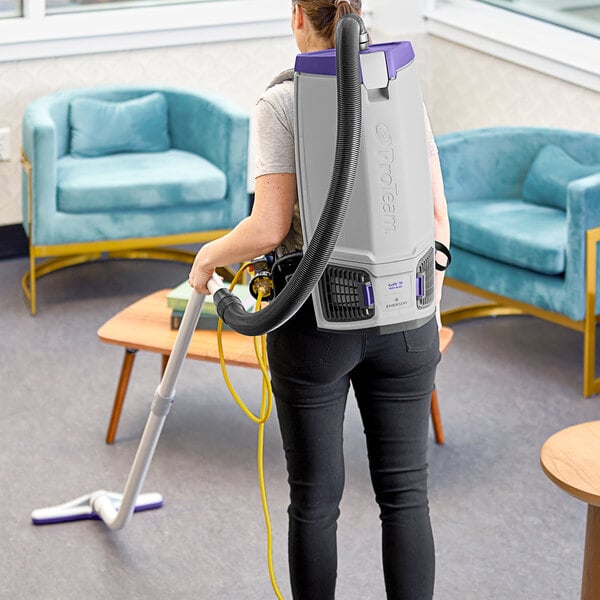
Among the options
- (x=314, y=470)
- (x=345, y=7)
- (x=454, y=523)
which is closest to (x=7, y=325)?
(x=454, y=523)

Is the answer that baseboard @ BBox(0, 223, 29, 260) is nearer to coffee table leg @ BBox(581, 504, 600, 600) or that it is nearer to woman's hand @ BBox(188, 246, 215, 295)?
woman's hand @ BBox(188, 246, 215, 295)

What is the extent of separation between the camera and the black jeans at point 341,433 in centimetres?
191

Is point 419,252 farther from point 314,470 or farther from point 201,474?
point 201,474

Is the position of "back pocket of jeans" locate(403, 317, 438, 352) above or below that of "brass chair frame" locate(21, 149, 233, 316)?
above

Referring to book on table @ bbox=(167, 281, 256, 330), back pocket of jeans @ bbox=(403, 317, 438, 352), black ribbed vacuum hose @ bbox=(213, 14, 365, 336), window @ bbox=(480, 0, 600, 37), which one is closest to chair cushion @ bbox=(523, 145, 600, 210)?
window @ bbox=(480, 0, 600, 37)

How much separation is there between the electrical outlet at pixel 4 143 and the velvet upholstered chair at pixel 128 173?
0.30 m

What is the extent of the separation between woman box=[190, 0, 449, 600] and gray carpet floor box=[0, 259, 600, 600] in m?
0.64

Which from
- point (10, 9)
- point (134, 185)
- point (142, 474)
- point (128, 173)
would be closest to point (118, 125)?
point (128, 173)

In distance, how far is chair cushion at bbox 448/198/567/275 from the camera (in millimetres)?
3752

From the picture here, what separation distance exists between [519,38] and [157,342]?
2417 millimetres

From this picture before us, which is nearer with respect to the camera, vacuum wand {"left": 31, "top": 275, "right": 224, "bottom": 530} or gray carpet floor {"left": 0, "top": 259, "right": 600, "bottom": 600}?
vacuum wand {"left": 31, "top": 275, "right": 224, "bottom": 530}

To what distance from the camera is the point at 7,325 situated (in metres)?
4.31

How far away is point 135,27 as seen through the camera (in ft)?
16.7

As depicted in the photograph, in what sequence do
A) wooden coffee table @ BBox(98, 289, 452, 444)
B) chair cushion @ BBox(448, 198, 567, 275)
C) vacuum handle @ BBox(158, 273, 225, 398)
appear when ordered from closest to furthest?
vacuum handle @ BBox(158, 273, 225, 398), wooden coffee table @ BBox(98, 289, 452, 444), chair cushion @ BBox(448, 198, 567, 275)
